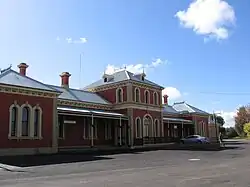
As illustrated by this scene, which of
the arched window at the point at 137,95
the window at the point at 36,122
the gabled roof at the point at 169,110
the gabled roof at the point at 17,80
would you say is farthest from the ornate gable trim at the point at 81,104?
the gabled roof at the point at 169,110

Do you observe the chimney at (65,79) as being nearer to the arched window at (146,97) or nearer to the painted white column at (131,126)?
the painted white column at (131,126)

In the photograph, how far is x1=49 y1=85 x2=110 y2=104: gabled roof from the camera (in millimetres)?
36847

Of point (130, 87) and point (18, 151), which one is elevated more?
point (130, 87)

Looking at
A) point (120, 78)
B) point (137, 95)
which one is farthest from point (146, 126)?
point (120, 78)

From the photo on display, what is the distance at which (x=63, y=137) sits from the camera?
109 feet

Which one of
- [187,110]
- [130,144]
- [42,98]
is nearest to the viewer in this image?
[42,98]

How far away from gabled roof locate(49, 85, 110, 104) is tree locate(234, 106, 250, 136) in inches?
2035

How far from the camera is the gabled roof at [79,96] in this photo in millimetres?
36847

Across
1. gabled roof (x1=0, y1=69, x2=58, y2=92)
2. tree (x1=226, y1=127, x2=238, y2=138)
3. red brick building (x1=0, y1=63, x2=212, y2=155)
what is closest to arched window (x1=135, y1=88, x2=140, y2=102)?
red brick building (x1=0, y1=63, x2=212, y2=155)

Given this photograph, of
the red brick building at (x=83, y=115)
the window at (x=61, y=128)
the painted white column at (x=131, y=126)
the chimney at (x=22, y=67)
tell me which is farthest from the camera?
the painted white column at (x=131, y=126)

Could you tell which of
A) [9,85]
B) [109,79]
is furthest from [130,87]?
[9,85]

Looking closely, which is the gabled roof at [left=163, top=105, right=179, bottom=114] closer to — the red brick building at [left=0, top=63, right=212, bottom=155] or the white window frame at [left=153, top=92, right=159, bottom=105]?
the red brick building at [left=0, top=63, right=212, bottom=155]

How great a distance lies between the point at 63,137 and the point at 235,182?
2430 cm

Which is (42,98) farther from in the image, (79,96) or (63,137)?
(79,96)
